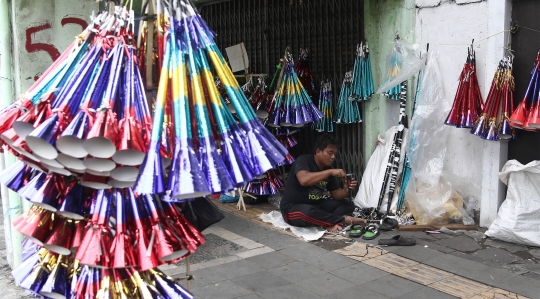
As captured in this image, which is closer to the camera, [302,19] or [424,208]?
[424,208]

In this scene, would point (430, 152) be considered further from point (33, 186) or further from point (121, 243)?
point (33, 186)

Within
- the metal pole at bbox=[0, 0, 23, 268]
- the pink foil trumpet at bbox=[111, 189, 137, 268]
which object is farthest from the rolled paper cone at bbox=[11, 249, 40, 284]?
the metal pole at bbox=[0, 0, 23, 268]

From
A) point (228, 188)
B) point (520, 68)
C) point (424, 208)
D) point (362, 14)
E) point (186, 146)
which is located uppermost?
point (362, 14)

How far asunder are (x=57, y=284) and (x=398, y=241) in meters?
3.45

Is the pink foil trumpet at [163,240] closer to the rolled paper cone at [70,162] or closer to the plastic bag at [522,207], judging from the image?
the rolled paper cone at [70,162]

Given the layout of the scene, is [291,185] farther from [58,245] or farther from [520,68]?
[58,245]

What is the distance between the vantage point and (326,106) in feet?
22.2

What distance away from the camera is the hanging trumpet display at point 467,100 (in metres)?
5.32

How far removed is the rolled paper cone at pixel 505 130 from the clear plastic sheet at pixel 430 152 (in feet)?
2.33

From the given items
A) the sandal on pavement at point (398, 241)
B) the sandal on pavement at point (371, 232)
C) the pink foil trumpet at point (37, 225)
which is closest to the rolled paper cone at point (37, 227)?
the pink foil trumpet at point (37, 225)

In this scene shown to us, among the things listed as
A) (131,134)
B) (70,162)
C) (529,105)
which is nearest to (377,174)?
(529,105)

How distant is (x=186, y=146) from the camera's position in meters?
2.02

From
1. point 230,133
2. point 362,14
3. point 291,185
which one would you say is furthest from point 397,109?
point 230,133

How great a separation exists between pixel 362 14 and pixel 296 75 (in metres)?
1.08
